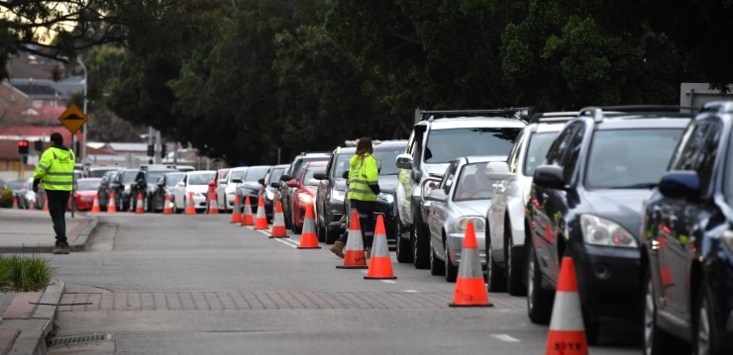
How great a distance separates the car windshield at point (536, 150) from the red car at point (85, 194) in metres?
48.9

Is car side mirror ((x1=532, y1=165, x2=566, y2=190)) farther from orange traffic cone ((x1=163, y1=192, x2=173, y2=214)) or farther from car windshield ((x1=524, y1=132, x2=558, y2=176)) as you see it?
orange traffic cone ((x1=163, y1=192, x2=173, y2=214))

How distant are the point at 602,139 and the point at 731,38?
34.2ft

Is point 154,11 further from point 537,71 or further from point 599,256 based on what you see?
point 599,256

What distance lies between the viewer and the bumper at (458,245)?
738 inches

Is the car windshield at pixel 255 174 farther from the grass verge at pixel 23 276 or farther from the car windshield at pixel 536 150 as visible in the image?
the car windshield at pixel 536 150

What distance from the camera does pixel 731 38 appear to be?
75.8 feet

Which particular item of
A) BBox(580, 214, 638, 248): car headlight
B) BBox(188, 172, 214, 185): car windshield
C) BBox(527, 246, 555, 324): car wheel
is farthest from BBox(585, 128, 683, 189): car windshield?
BBox(188, 172, 214, 185): car windshield

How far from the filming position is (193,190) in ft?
180

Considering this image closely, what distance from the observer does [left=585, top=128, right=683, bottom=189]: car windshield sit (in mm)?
12898

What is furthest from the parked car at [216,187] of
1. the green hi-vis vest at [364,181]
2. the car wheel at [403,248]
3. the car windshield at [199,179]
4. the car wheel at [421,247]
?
the car wheel at [421,247]

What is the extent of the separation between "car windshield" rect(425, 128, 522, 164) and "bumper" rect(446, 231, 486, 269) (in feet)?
16.0

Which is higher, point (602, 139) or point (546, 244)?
point (602, 139)

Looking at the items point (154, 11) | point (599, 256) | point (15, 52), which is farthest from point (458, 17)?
point (599, 256)

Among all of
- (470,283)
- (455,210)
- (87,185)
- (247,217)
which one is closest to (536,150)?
(455,210)
